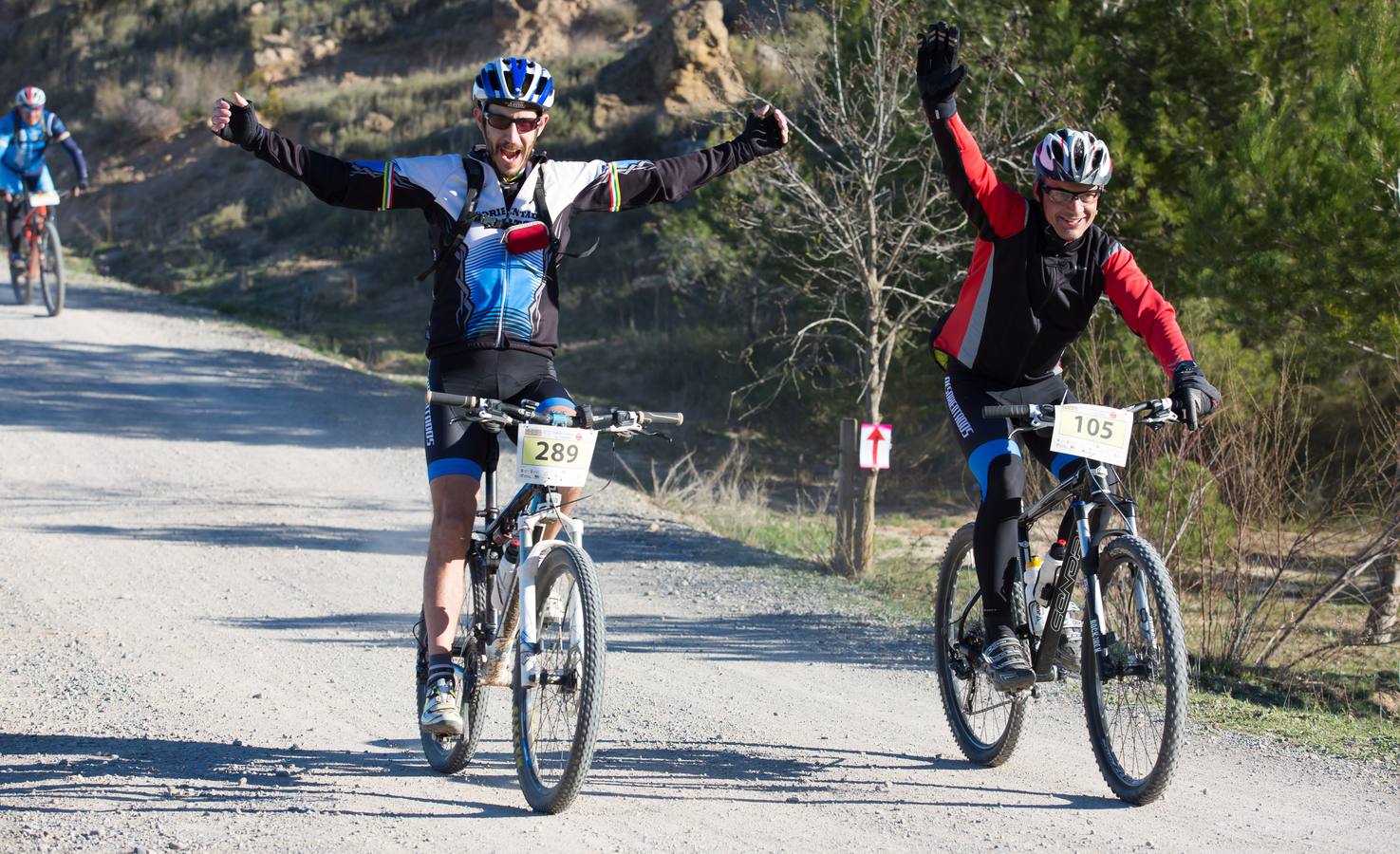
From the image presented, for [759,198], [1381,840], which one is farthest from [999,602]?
[759,198]

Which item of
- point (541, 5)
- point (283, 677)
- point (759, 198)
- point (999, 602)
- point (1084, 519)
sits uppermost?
point (541, 5)

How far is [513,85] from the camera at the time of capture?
16.0ft

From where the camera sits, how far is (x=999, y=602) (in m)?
5.19

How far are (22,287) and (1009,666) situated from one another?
17.0 metres

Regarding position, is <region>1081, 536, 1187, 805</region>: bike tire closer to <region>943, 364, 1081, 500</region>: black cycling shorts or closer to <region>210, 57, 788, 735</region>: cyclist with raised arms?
<region>943, 364, 1081, 500</region>: black cycling shorts

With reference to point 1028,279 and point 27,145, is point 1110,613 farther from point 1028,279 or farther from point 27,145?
point 27,145

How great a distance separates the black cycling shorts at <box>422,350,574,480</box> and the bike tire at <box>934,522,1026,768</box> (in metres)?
1.71

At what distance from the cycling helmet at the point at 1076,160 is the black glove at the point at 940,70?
38 cm

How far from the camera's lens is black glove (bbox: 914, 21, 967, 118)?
5.14m

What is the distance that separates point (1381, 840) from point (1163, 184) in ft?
28.0

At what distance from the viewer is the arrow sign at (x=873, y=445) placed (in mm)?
10156

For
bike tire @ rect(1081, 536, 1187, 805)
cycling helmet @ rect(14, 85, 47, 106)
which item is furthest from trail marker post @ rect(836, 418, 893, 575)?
cycling helmet @ rect(14, 85, 47, 106)

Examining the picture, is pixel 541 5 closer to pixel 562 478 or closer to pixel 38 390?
pixel 38 390

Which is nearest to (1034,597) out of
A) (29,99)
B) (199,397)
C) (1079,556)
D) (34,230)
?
(1079,556)
